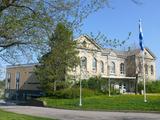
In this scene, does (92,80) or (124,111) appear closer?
(124,111)

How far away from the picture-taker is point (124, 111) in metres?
33.7

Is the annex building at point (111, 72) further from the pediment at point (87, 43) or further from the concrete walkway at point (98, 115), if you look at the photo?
the pediment at point (87, 43)

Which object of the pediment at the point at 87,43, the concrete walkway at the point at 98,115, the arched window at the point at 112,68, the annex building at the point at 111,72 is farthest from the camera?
the arched window at the point at 112,68

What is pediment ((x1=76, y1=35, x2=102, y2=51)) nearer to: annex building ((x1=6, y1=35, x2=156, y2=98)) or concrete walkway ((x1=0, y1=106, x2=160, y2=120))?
concrete walkway ((x1=0, y1=106, x2=160, y2=120))

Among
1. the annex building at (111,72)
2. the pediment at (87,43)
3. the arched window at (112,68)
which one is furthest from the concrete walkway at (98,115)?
the arched window at (112,68)

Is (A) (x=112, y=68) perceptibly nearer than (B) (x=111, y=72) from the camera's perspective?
No

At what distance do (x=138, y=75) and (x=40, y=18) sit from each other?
60.1m

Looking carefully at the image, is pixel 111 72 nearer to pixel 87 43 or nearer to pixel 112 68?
pixel 112 68

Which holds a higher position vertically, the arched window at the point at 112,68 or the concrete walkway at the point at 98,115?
the arched window at the point at 112,68

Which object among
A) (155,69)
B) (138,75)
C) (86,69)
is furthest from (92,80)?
(155,69)

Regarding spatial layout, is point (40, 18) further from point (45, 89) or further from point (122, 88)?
point (122, 88)

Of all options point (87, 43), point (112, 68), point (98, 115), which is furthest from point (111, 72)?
point (87, 43)

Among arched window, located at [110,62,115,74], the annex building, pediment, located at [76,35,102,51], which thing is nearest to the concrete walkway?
pediment, located at [76,35,102,51]

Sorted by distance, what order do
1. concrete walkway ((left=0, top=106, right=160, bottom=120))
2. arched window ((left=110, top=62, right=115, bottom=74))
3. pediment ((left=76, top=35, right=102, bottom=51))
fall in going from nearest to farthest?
pediment ((left=76, top=35, right=102, bottom=51)) → concrete walkway ((left=0, top=106, right=160, bottom=120)) → arched window ((left=110, top=62, right=115, bottom=74))
